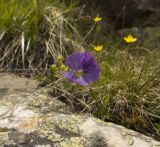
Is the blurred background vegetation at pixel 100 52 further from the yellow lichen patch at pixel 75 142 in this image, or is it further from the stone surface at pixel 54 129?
the yellow lichen patch at pixel 75 142

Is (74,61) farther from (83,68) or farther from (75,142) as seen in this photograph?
A: (75,142)

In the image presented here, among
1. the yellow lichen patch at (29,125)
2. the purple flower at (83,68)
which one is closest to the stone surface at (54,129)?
the yellow lichen patch at (29,125)

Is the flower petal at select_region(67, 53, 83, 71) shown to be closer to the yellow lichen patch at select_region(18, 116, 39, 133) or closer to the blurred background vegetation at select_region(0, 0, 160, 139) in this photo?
the blurred background vegetation at select_region(0, 0, 160, 139)

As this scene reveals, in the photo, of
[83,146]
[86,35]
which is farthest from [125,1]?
[83,146]

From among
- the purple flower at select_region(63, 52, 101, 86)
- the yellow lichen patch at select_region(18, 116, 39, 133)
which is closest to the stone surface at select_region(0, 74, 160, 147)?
the yellow lichen patch at select_region(18, 116, 39, 133)

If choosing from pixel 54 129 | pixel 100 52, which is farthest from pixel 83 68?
pixel 100 52

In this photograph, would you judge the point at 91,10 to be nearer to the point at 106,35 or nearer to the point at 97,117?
the point at 106,35
